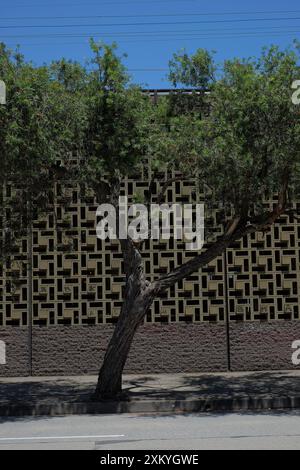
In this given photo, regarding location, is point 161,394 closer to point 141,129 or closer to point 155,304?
point 155,304

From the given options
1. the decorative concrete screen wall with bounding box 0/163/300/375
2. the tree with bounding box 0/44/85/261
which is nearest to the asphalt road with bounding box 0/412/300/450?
the tree with bounding box 0/44/85/261

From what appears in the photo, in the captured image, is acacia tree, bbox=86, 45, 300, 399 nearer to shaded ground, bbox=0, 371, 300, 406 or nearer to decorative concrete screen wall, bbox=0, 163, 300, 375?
shaded ground, bbox=0, 371, 300, 406

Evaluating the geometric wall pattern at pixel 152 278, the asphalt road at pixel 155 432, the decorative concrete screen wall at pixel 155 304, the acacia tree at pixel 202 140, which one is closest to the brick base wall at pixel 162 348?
the decorative concrete screen wall at pixel 155 304

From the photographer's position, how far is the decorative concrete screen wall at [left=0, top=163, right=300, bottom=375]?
16.1m

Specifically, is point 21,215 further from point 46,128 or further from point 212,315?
point 212,315

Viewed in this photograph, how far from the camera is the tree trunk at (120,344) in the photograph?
12.3 m

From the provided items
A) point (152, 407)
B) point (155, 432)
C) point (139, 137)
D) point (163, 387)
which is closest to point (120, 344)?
point (152, 407)

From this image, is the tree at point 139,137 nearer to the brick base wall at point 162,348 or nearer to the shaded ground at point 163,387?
the shaded ground at point 163,387

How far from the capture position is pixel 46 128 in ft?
36.9

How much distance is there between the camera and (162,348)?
16.1m

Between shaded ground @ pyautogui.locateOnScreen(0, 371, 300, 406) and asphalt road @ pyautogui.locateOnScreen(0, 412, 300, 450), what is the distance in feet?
4.47

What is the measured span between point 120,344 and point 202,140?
164 inches

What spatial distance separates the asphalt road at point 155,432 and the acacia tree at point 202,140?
1797 mm
